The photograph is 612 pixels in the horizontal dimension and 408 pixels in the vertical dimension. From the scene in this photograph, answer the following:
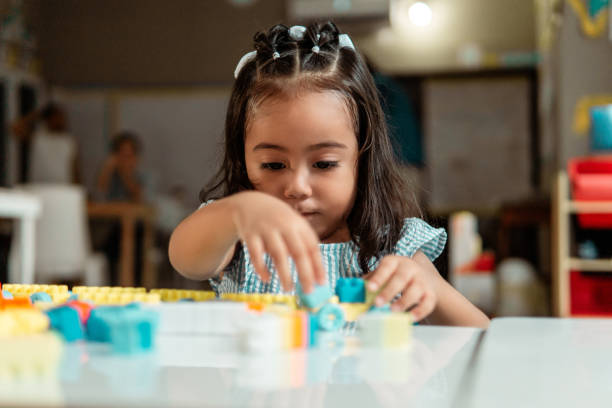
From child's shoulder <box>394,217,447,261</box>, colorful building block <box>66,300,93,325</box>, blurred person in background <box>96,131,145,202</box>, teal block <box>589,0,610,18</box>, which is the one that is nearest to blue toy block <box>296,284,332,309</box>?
colorful building block <box>66,300,93,325</box>

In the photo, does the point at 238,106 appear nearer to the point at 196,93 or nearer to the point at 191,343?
the point at 191,343

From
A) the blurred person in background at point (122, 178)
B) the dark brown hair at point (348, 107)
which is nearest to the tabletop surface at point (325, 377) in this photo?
the dark brown hair at point (348, 107)

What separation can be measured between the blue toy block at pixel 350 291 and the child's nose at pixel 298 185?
8 centimetres

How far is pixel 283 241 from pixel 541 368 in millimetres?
132

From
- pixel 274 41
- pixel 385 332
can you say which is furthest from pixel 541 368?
pixel 274 41

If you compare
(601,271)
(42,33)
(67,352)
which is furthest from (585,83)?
(42,33)

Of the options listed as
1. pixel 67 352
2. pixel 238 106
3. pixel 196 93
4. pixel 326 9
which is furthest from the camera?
pixel 196 93

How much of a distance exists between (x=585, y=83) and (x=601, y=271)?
639 mm

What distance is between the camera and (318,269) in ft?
1.08

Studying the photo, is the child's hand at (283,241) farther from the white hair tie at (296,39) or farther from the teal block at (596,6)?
the teal block at (596,6)

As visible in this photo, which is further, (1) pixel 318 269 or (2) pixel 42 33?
(2) pixel 42 33

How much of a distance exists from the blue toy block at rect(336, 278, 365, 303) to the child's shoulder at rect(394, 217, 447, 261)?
0.24 m

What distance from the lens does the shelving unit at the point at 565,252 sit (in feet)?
6.48

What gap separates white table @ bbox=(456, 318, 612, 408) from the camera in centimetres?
22
